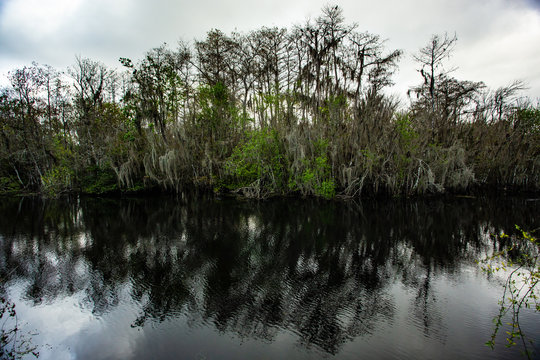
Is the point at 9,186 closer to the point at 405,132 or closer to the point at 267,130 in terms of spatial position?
the point at 267,130

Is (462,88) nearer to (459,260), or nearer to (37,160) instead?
(459,260)

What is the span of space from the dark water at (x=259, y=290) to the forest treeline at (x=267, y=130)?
8.62 m

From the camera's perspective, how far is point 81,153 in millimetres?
27359

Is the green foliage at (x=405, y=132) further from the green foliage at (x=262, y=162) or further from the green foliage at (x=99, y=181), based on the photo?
the green foliage at (x=99, y=181)

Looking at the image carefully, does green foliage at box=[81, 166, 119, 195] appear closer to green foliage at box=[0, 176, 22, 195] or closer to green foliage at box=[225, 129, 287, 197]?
green foliage at box=[0, 176, 22, 195]

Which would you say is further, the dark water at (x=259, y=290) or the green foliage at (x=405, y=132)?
the green foliage at (x=405, y=132)

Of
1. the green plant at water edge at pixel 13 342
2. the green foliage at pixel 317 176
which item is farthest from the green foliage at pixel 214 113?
the green plant at water edge at pixel 13 342

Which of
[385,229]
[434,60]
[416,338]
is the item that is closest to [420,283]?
[416,338]

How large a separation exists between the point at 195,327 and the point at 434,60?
2779cm

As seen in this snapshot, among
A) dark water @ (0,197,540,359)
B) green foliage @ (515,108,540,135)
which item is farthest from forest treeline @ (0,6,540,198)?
dark water @ (0,197,540,359)

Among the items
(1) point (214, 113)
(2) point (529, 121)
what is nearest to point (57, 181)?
(1) point (214, 113)

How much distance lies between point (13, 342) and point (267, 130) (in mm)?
18968

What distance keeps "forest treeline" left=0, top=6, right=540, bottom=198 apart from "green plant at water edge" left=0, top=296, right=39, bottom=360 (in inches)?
643

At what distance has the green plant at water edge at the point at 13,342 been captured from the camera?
4.11m
